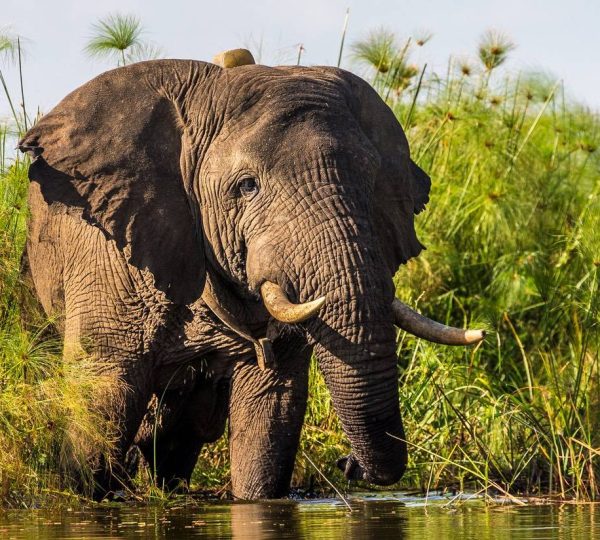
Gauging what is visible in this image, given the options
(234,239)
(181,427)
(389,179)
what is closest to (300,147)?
(234,239)

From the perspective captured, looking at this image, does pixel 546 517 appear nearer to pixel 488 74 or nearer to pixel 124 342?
pixel 124 342

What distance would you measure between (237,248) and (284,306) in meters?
0.65

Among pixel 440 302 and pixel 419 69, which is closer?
pixel 440 302

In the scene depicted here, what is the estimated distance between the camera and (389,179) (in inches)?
Result: 329

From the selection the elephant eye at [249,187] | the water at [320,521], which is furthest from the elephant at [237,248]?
the water at [320,521]

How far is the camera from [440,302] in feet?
40.4

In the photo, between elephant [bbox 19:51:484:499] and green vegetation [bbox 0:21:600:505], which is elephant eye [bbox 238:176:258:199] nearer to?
elephant [bbox 19:51:484:499]

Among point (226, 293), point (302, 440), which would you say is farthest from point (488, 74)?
point (226, 293)

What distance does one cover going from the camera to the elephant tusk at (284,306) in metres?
7.24

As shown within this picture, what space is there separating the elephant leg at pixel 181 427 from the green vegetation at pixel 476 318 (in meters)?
0.60

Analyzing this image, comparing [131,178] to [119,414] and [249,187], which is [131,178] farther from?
[119,414]

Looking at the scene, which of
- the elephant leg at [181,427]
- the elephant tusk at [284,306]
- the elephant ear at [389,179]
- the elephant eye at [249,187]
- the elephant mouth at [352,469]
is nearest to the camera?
the elephant tusk at [284,306]

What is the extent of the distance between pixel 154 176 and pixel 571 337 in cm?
494

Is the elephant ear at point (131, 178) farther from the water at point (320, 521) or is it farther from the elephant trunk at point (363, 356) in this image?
the water at point (320, 521)
